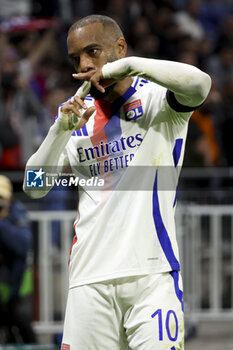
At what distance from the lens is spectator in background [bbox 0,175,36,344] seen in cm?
579

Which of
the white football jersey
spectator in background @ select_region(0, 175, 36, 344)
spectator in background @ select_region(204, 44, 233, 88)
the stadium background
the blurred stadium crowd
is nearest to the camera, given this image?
the white football jersey

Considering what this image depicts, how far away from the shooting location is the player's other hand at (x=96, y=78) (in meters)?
2.87

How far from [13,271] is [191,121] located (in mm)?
2887

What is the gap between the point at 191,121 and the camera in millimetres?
7684

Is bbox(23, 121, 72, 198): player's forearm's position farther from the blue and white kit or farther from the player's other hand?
the player's other hand

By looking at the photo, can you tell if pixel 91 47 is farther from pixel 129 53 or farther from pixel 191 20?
pixel 191 20

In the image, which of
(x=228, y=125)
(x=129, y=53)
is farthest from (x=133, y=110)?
(x=129, y=53)

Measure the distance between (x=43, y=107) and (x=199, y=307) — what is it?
9.93 ft

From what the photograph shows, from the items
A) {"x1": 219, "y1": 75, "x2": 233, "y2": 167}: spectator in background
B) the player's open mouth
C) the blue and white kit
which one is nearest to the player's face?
the player's open mouth

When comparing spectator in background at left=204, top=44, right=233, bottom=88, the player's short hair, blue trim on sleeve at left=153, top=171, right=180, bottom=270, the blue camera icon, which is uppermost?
spectator in background at left=204, top=44, right=233, bottom=88

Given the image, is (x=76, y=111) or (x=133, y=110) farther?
(x=133, y=110)

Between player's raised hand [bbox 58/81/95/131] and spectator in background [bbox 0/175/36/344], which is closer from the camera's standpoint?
player's raised hand [bbox 58/81/95/131]

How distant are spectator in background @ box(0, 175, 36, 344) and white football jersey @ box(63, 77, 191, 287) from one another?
9.08 feet

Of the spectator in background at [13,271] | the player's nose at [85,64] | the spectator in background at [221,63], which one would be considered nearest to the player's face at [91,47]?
the player's nose at [85,64]
